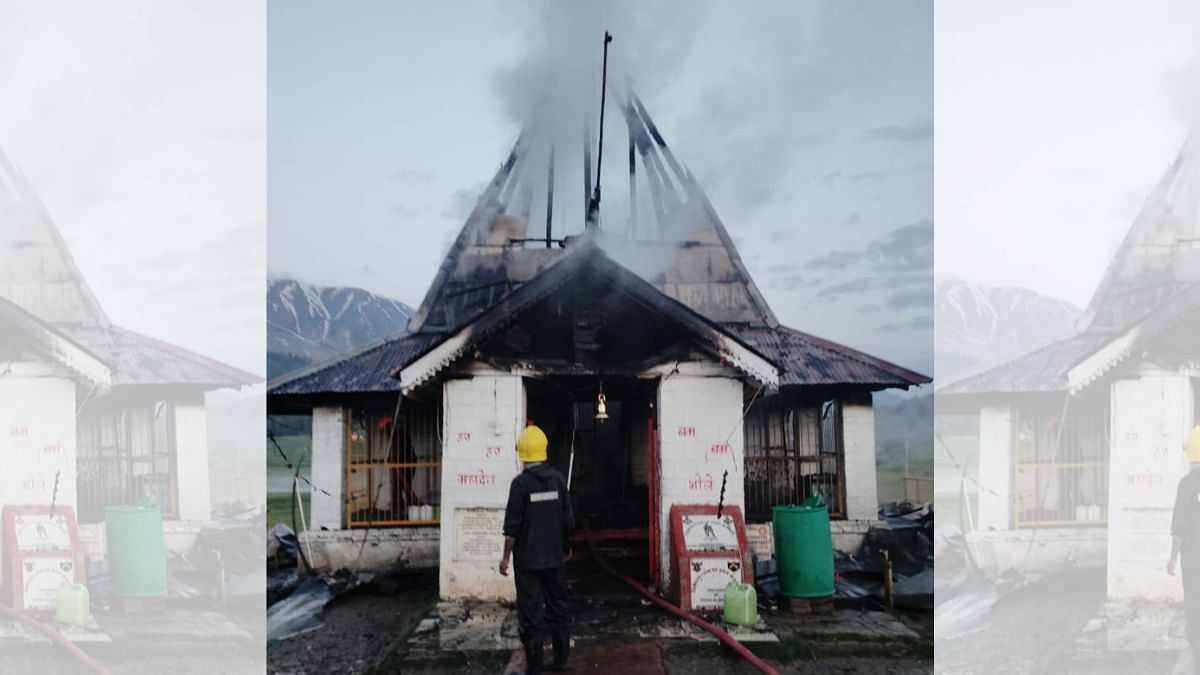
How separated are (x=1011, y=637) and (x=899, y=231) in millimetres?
2580

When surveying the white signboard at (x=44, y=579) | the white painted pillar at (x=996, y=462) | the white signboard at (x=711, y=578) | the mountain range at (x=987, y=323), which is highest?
the mountain range at (x=987, y=323)

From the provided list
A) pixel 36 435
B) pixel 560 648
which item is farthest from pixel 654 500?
pixel 36 435

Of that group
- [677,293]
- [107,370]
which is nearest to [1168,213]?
[677,293]

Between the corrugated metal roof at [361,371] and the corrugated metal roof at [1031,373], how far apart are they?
12.4 feet

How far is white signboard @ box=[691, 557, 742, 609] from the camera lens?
5.41m

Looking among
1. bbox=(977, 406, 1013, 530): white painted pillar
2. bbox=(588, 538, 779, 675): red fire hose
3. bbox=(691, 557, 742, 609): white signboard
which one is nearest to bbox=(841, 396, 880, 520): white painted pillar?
bbox=(977, 406, 1013, 530): white painted pillar

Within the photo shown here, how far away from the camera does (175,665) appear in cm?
479

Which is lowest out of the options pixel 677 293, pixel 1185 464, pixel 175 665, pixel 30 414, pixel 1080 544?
pixel 175 665

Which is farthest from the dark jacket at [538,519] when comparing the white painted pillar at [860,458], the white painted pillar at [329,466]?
the white painted pillar at [860,458]

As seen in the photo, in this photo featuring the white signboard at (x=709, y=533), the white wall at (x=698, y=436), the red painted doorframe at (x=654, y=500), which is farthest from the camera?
the red painted doorframe at (x=654, y=500)

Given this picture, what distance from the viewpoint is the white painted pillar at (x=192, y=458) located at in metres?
5.02

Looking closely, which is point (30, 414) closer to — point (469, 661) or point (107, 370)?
point (107, 370)

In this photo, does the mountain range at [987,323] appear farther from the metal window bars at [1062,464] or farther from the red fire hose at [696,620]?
the red fire hose at [696,620]

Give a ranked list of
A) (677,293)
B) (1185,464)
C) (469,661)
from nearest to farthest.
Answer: (469,661), (1185,464), (677,293)
